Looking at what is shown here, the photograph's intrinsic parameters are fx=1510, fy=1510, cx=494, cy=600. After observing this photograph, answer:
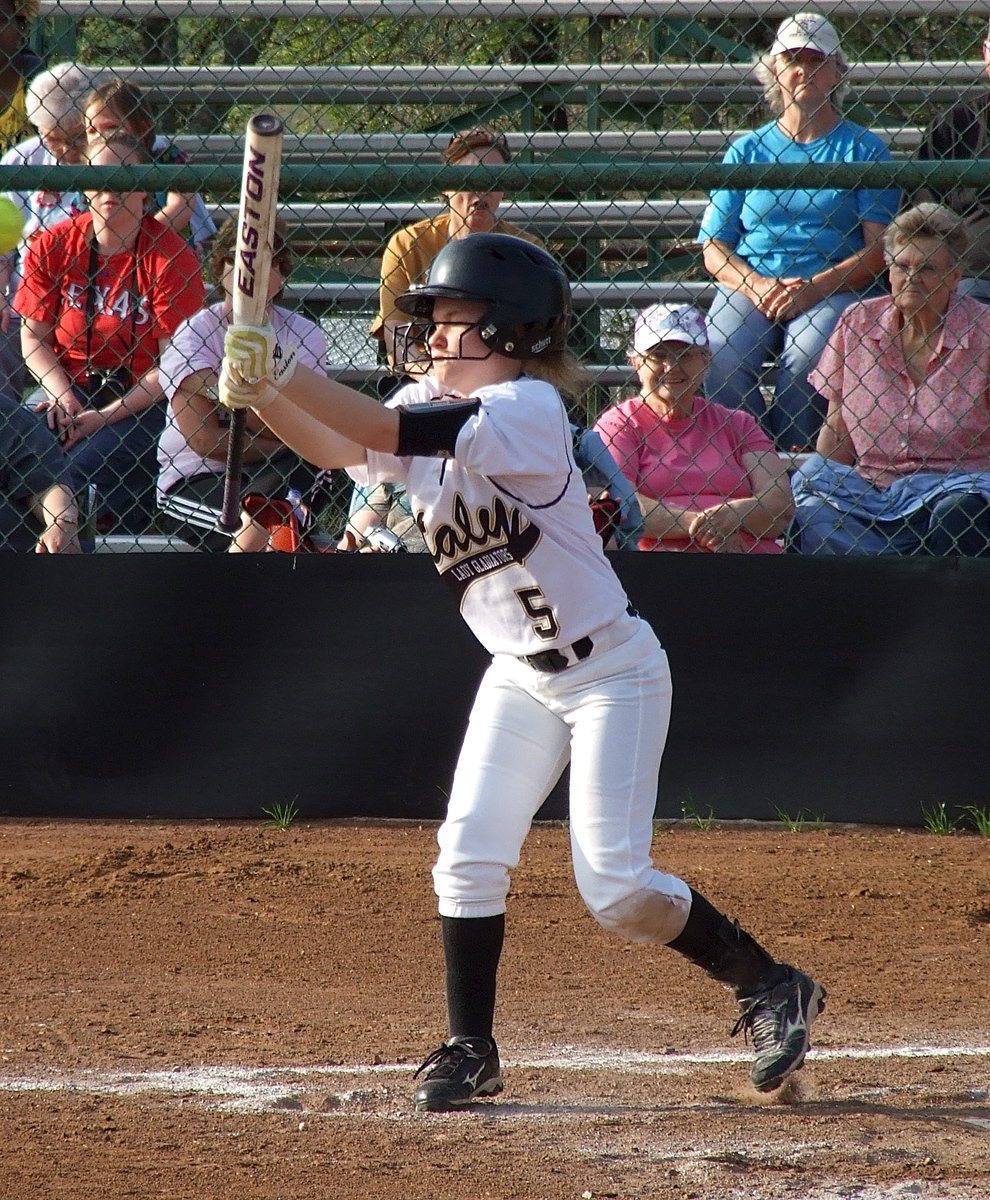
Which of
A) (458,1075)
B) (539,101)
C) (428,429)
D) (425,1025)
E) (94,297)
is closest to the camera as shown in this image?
(428,429)

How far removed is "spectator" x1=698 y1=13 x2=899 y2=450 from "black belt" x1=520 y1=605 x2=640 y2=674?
2668 millimetres

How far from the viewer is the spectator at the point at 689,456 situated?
5.26 meters

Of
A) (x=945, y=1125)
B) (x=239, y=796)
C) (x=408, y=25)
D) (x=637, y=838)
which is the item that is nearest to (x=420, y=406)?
(x=637, y=838)

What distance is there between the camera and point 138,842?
16.3ft

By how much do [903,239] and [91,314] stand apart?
9.76 feet

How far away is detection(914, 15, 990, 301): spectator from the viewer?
5445 millimetres

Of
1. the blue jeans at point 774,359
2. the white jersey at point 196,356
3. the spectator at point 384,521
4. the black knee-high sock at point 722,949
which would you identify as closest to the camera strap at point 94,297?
the white jersey at point 196,356

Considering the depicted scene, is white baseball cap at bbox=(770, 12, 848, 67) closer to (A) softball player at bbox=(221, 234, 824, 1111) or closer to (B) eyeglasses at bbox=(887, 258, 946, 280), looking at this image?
(B) eyeglasses at bbox=(887, 258, 946, 280)

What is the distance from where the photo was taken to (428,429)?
269 centimetres

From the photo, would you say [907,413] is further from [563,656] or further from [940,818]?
[563,656]

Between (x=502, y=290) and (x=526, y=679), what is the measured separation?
2.54 ft

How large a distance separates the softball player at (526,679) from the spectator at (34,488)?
2.59m

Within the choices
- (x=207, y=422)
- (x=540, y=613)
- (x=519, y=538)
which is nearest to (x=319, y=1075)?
(x=540, y=613)

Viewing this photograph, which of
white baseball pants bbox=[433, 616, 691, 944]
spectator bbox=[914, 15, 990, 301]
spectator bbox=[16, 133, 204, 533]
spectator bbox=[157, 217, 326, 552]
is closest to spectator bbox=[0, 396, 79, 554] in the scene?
spectator bbox=[16, 133, 204, 533]
